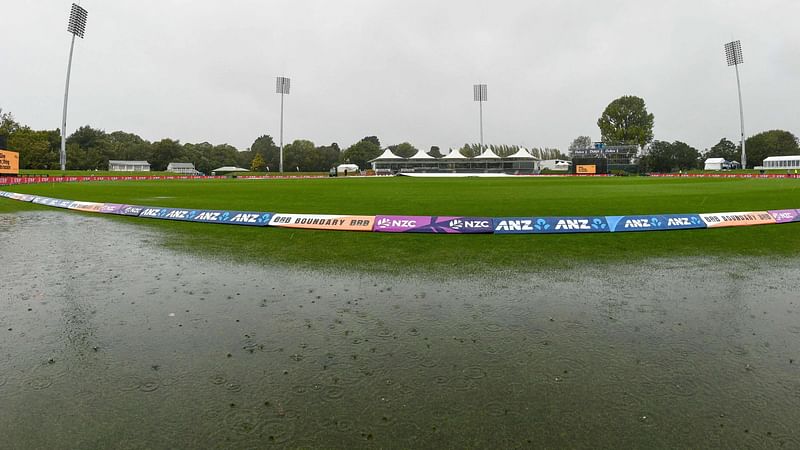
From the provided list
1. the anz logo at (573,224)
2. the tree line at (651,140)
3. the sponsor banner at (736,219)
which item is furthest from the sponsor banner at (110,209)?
the tree line at (651,140)

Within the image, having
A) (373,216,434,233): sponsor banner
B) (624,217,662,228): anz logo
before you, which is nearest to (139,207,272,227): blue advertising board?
(373,216,434,233): sponsor banner

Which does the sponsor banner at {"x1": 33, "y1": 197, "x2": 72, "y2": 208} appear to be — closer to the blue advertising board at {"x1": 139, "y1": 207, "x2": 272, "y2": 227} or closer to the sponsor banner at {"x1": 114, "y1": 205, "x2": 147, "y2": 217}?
the sponsor banner at {"x1": 114, "y1": 205, "x2": 147, "y2": 217}

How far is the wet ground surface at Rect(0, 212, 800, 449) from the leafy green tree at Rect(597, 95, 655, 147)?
4867 inches

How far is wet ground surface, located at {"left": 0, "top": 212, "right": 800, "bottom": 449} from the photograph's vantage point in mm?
3213

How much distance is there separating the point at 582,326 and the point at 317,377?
10.3 feet

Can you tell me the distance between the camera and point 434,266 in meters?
8.91

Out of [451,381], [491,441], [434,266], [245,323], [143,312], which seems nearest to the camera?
[491,441]

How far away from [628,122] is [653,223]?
121 meters

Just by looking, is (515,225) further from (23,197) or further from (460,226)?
(23,197)

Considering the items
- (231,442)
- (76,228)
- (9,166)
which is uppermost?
(9,166)

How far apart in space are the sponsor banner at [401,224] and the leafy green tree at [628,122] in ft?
395

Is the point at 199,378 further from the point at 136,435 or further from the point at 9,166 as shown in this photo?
the point at 9,166

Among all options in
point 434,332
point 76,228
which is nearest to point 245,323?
point 434,332

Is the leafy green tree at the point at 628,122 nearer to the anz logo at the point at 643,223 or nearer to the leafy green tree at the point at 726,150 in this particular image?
the leafy green tree at the point at 726,150
